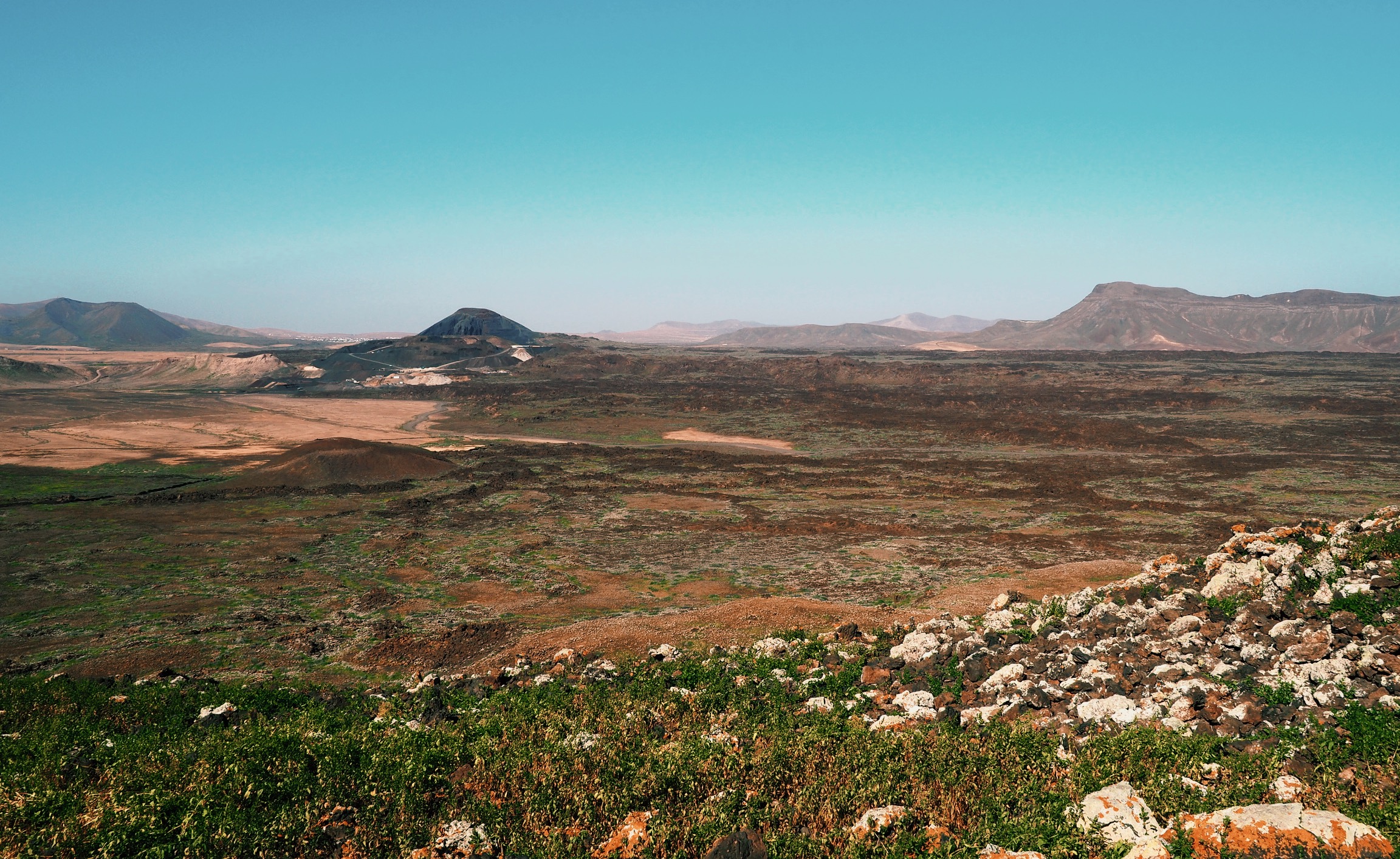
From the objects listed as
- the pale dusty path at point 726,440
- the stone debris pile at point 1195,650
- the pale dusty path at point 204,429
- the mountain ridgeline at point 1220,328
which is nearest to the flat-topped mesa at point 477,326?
the pale dusty path at point 204,429

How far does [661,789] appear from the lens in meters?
6.90

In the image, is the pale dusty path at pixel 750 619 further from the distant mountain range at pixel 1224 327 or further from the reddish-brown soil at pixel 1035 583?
the distant mountain range at pixel 1224 327

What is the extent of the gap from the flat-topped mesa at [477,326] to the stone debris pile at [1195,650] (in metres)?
126

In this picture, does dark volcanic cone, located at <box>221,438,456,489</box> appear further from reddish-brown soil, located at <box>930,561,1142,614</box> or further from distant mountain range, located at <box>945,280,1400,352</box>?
distant mountain range, located at <box>945,280,1400,352</box>

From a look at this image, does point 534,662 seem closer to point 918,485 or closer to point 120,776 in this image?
point 120,776

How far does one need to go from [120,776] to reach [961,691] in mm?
9292

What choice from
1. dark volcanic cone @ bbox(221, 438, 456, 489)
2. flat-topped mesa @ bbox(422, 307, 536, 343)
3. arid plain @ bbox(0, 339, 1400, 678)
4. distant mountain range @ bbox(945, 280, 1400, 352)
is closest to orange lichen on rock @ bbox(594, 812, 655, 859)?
arid plain @ bbox(0, 339, 1400, 678)

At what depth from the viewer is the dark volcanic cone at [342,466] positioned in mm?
→ 34031

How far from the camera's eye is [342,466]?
35.3 m

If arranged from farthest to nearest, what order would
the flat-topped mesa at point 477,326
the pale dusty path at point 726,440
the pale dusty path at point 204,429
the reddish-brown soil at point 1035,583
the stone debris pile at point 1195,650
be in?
1. the flat-topped mesa at point 477,326
2. the pale dusty path at point 726,440
3. the pale dusty path at point 204,429
4. the reddish-brown soil at point 1035,583
5. the stone debris pile at point 1195,650

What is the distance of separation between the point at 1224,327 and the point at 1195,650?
19924 cm

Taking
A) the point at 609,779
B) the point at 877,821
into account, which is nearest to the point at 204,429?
the point at 609,779

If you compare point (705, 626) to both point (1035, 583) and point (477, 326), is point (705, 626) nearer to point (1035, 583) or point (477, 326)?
point (1035, 583)

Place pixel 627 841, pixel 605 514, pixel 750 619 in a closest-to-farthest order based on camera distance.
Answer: pixel 627 841
pixel 750 619
pixel 605 514
